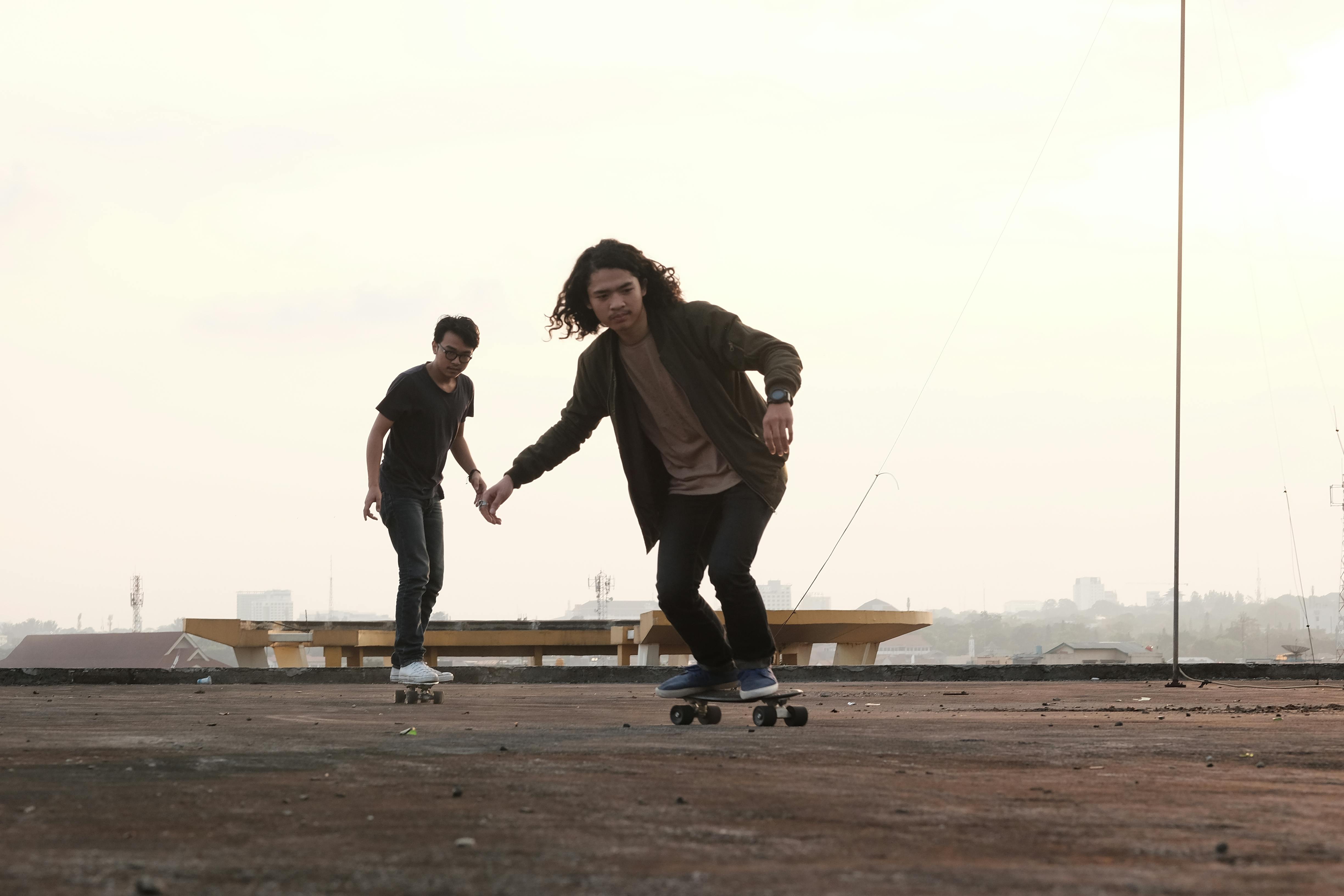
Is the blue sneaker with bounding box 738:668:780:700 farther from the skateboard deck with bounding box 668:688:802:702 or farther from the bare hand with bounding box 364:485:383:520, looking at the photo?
the bare hand with bounding box 364:485:383:520

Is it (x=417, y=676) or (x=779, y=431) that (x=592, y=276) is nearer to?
(x=779, y=431)

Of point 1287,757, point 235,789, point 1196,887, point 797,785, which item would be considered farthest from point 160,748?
point 1287,757

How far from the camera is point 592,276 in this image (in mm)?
4934

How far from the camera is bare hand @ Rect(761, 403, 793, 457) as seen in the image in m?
4.36

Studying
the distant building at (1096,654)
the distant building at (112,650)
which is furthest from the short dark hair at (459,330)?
the distant building at (112,650)

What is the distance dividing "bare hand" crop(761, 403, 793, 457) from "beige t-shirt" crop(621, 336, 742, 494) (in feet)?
1.79

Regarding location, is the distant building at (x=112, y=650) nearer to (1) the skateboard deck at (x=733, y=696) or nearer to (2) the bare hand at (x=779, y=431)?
(1) the skateboard deck at (x=733, y=696)

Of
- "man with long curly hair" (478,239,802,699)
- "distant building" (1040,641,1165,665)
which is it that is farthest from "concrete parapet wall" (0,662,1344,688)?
"distant building" (1040,641,1165,665)

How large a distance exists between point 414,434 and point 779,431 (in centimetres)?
304

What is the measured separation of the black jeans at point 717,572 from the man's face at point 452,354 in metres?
2.14

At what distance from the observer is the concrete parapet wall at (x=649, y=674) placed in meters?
11.0

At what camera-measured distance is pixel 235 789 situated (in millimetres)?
2625

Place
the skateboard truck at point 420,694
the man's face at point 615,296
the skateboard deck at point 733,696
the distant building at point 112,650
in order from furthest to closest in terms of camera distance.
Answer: the distant building at point 112,650, the skateboard truck at point 420,694, the man's face at point 615,296, the skateboard deck at point 733,696

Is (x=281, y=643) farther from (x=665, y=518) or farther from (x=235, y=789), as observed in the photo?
(x=235, y=789)
